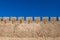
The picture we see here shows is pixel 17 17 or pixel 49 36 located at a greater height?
pixel 17 17

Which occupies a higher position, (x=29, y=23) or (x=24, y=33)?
(x=29, y=23)

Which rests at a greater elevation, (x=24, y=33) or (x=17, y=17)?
(x=17, y=17)

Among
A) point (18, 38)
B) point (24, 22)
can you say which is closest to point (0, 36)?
point (18, 38)

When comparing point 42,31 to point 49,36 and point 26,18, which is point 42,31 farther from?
point 26,18

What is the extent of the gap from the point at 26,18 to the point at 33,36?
38 cm

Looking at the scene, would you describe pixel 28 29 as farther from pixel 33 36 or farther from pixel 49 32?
pixel 49 32

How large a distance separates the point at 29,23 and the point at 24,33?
22 centimetres

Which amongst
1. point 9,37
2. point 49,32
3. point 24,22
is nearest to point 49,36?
point 49,32

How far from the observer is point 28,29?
3.17m

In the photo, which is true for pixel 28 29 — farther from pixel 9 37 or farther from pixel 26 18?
pixel 9 37

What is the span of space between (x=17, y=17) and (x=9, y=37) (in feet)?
1.42

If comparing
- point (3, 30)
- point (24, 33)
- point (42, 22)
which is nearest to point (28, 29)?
point (24, 33)

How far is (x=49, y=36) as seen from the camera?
124 inches

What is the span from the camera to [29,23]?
125 inches
